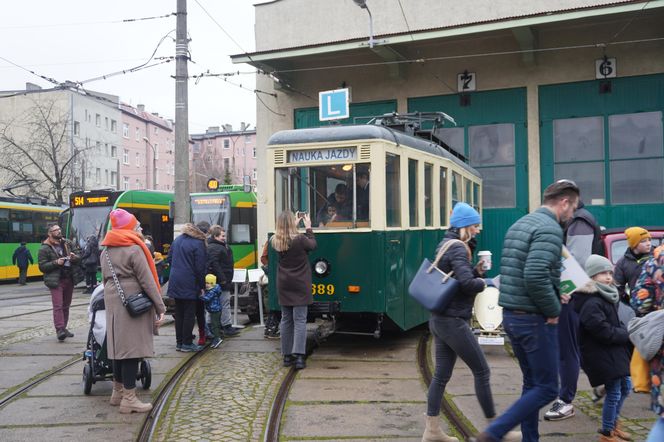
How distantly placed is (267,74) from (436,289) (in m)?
14.1

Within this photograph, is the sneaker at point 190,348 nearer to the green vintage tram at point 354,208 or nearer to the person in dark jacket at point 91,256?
the green vintage tram at point 354,208

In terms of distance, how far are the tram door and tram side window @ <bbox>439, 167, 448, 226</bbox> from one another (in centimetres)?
173

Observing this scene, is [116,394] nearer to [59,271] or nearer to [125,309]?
[125,309]

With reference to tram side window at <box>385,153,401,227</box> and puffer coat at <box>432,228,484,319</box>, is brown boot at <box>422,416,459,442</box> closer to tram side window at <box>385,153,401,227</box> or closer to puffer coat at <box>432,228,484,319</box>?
puffer coat at <box>432,228,484,319</box>

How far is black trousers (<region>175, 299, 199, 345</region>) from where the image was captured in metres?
9.47

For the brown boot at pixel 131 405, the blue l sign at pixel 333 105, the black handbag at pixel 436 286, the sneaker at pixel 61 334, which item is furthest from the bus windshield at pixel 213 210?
the black handbag at pixel 436 286

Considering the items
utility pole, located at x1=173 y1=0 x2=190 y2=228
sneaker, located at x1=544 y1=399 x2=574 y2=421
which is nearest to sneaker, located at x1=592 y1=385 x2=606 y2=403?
sneaker, located at x1=544 y1=399 x2=574 y2=421

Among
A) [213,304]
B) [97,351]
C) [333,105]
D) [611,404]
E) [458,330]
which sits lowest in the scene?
[611,404]

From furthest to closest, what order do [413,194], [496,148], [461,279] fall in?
1. [496,148]
2. [413,194]
3. [461,279]

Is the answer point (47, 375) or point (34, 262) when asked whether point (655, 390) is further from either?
point (34, 262)

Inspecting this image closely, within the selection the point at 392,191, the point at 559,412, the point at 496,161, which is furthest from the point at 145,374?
the point at 496,161

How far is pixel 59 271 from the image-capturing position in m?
10.5

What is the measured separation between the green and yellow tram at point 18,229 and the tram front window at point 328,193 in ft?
68.9

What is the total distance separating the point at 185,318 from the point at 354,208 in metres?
2.70
